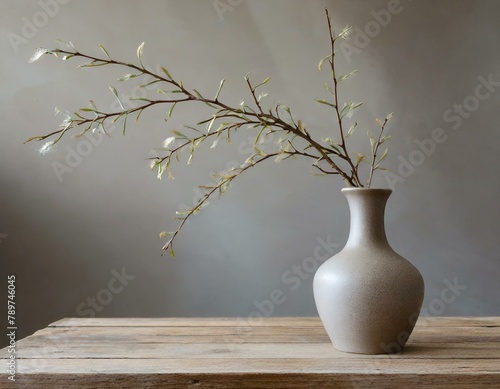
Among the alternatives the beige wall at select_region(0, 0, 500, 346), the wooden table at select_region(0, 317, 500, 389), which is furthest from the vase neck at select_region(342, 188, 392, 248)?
the beige wall at select_region(0, 0, 500, 346)

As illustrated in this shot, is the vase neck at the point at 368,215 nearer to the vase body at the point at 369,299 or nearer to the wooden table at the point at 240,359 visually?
the vase body at the point at 369,299

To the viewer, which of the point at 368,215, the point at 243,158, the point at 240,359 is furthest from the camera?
the point at 243,158

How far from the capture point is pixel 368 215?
3.23 ft

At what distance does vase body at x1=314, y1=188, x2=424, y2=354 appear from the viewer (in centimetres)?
91

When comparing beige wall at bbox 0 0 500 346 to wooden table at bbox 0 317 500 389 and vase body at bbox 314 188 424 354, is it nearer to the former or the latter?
wooden table at bbox 0 317 500 389

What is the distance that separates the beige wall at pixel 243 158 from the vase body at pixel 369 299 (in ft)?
4.31

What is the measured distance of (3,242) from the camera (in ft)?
7.20

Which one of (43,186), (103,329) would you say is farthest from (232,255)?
(103,329)

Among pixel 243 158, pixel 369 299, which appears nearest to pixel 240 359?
pixel 369 299

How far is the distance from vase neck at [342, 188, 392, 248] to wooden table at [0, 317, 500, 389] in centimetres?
18

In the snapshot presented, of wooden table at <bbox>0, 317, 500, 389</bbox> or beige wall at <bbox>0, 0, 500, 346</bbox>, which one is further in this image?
beige wall at <bbox>0, 0, 500, 346</bbox>

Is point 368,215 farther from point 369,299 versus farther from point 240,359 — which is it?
point 240,359

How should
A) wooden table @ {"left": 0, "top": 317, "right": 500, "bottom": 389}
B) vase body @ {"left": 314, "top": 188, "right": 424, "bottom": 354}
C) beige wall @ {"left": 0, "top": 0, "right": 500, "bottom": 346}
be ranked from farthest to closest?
beige wall @ {"left": 0, "top": 0, "right": 500, "bottom": 346} < vase body @ {"left": 314, "top": 188, "right": 424, "bottom": 354} < wooden table @ {"left": 0, "top": 317, "right": 500, "bottom": 389}

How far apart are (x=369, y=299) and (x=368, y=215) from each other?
0.15 metres
